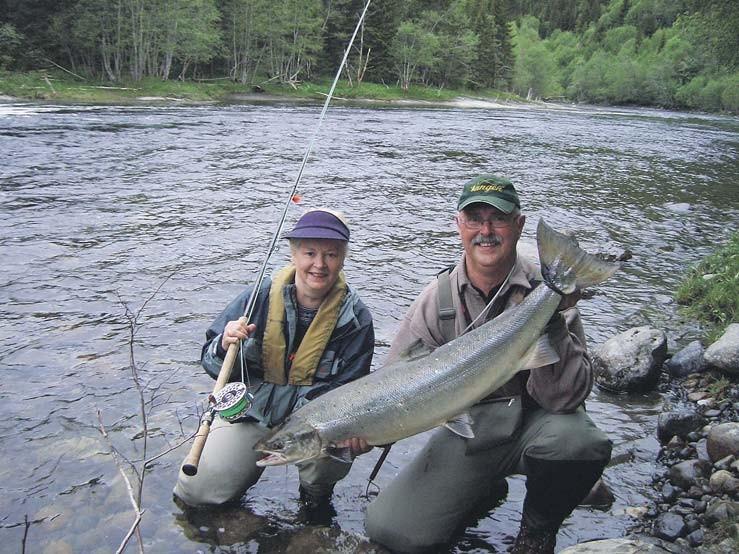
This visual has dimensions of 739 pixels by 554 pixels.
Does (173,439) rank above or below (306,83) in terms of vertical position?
below

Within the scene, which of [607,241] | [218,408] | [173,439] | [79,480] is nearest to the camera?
[218,408]

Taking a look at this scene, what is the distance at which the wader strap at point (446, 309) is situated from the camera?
131 inches

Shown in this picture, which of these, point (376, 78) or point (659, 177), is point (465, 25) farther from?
point (659, 177)

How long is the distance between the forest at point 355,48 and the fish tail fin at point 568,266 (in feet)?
79.1

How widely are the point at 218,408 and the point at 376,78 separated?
66.1 meters

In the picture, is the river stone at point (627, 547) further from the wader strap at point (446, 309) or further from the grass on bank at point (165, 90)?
the grass on bank at point (165, 90)

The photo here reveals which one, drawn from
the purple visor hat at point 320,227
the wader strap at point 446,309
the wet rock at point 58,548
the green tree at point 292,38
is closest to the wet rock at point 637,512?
the wader strap at point 446,309

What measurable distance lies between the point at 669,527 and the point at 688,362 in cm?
241

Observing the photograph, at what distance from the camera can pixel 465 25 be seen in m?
76.6

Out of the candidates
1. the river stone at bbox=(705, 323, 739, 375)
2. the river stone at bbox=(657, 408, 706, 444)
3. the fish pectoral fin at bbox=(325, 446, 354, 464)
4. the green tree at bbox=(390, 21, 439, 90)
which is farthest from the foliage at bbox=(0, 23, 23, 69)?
the river stone at bbox=(657, 408, 706, 444)

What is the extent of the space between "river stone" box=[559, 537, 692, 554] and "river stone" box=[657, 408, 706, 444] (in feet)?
4.81

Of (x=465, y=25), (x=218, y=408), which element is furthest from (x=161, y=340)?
(x=465, y=25)

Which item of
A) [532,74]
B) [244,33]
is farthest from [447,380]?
[532,74]

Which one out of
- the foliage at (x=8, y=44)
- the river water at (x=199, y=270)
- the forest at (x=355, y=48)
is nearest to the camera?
the river water at (x=199, y=270)
